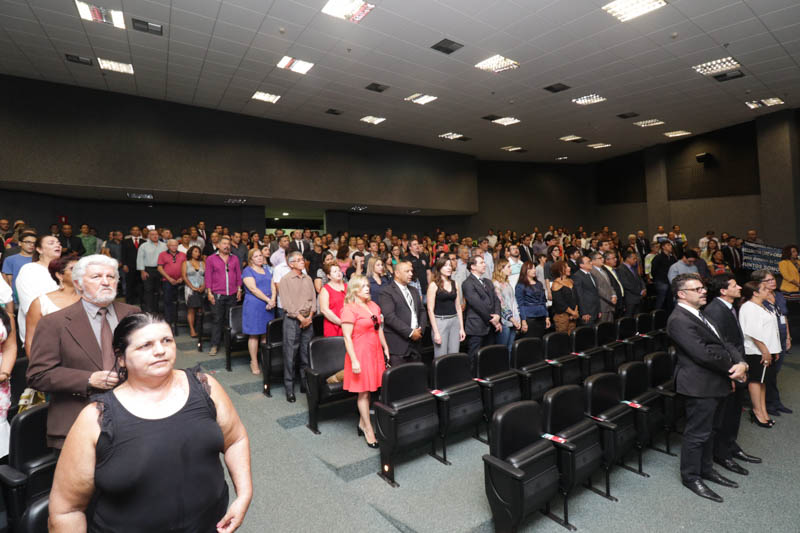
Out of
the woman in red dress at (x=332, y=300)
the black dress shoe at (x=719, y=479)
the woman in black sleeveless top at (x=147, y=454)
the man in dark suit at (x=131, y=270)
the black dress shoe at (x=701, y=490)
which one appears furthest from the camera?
the man in dark suit at (x=131, y=270)

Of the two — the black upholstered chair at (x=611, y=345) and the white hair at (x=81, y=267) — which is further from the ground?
the white hair at (x=81, y=267)

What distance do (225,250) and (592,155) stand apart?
14112 mm

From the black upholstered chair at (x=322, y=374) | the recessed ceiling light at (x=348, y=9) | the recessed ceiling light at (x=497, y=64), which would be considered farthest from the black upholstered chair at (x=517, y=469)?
the recessed ceiling light at (x=497, y=64)

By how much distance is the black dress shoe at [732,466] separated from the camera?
2.93 meters

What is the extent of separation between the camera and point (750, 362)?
3588 mm

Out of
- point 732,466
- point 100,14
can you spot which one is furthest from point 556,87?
point 100,14

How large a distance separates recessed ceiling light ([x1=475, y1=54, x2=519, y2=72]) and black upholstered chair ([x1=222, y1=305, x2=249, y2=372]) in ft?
19.3

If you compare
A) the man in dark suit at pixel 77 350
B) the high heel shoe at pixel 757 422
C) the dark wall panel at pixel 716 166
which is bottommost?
the high heel shoe at pixel 757 422

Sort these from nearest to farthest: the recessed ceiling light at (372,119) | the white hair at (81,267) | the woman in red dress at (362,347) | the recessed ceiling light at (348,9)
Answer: the white hair at (81,267)
the woman in red dress at (362,347)
the recessed ceiling light at (348,9)
the recessed ceiling light at (372,119)

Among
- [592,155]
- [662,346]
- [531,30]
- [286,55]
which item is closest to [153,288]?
[286,55]

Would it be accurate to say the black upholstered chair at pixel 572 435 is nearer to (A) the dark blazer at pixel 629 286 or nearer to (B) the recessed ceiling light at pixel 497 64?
(A) the dark blazer at pixel 629 286

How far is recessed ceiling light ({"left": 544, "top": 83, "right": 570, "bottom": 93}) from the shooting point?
26.4 feet

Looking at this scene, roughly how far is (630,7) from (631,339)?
15.0ft

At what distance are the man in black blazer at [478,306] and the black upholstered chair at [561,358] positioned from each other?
51 centimetres
